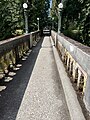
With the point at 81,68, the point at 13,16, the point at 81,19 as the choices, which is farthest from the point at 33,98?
the point at 13,16

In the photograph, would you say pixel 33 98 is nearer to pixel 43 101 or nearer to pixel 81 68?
pixel 43 101

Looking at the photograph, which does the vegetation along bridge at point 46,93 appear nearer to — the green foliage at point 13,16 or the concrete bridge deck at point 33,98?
the concrete bridge deck at point 33,98

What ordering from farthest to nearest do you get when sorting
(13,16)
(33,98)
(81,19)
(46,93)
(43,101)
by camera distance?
1. (13,16)
2. (81,19)
3. (46,93)
4. (33,98)
5. (43,101)

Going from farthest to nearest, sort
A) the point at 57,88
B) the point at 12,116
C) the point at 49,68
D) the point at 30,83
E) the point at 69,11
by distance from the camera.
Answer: the point at 69,11 < the point at 49,68 < the point at 30,83 < the point at 57,88 < the point at 12,116

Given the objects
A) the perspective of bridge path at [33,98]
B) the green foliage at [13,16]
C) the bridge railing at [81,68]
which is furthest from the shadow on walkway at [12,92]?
the green foliage at [13,16]

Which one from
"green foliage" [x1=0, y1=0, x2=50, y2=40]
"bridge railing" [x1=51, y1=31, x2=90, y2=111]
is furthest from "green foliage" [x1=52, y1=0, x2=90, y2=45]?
"bridge railing" [x1=51, y1=31, x2=90, y2=111]

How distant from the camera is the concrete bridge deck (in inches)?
151

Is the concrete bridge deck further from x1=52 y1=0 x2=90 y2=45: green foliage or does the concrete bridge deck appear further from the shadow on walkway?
x1=52 y1=0 x2=90 y2=45: green foliage

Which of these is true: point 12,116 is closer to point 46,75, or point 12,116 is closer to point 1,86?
point 1,86

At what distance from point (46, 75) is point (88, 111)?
147 inches

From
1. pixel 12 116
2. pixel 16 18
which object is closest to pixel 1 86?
pixel 12 116

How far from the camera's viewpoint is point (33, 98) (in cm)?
471

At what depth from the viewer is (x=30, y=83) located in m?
5.98

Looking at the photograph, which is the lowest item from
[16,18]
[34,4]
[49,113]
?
[49,113]
